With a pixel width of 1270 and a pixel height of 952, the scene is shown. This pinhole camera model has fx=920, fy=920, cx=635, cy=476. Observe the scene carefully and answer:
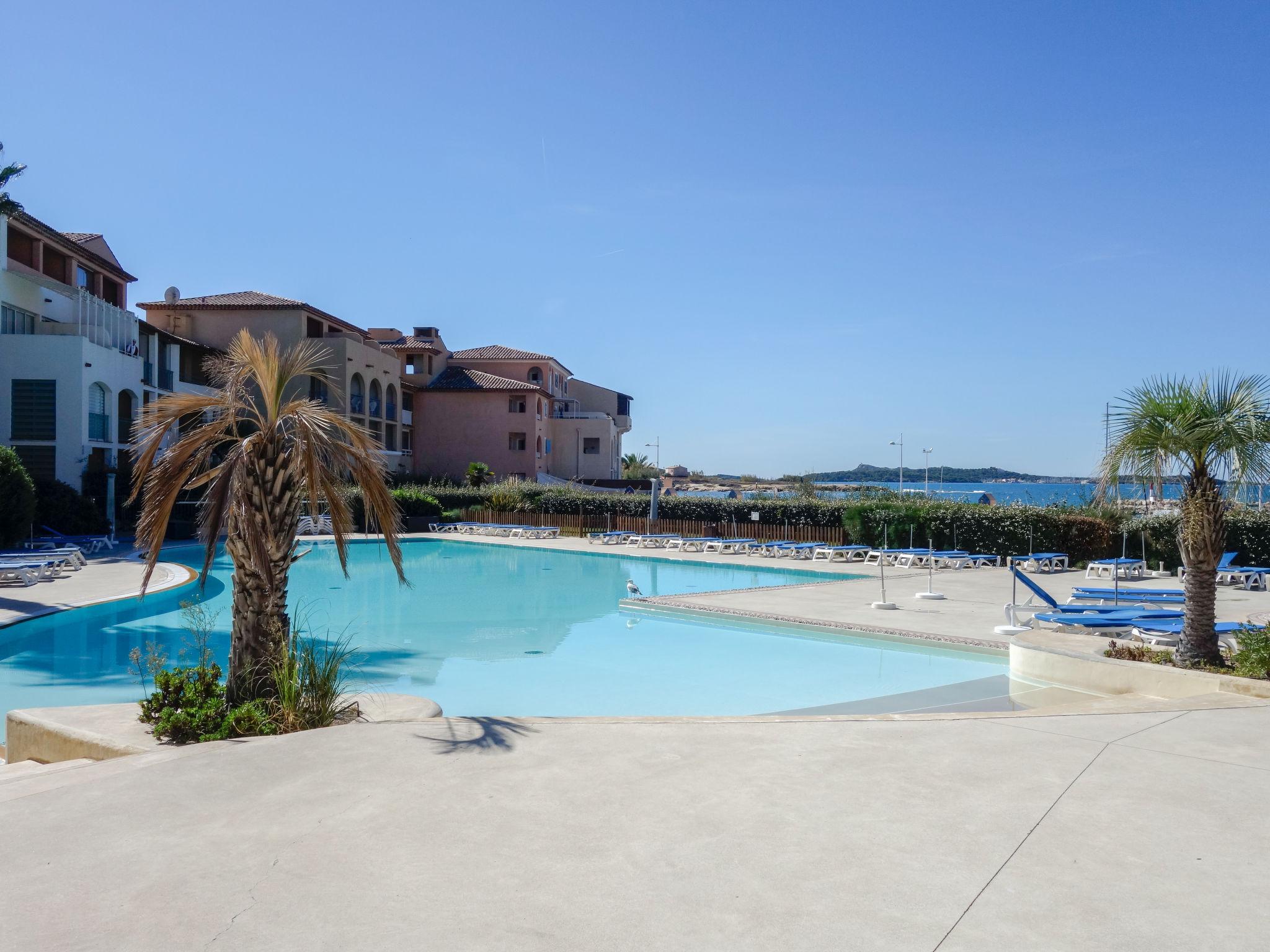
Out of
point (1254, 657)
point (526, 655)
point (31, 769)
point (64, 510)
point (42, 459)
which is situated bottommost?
point (526, 655)

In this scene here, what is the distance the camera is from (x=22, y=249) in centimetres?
3006

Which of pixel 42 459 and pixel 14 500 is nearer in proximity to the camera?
pixel 14 500

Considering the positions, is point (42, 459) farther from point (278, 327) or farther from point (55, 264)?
point (278, 327)

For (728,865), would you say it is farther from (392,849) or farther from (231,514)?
(231,514)

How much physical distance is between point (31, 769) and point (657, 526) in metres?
26.4

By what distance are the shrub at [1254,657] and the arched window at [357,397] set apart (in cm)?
3955

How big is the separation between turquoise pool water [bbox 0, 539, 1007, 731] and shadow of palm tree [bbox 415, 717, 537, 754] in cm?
341

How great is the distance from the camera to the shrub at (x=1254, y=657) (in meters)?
7.75

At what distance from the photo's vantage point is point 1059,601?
1644 cm

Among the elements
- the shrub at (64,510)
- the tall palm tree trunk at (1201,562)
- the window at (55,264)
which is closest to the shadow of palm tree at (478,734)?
the tall palm tree trunk at (1201,562)

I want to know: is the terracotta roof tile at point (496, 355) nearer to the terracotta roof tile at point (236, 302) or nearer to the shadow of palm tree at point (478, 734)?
the terracotta roof tile at point (236, 302)

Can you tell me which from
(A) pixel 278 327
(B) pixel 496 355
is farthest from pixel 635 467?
(A) pixel 278 327

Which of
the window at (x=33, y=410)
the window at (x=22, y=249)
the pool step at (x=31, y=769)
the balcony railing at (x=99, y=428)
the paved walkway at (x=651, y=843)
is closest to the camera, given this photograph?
the paved walkway at (x=651, y=843)

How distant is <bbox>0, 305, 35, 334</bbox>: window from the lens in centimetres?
2775
